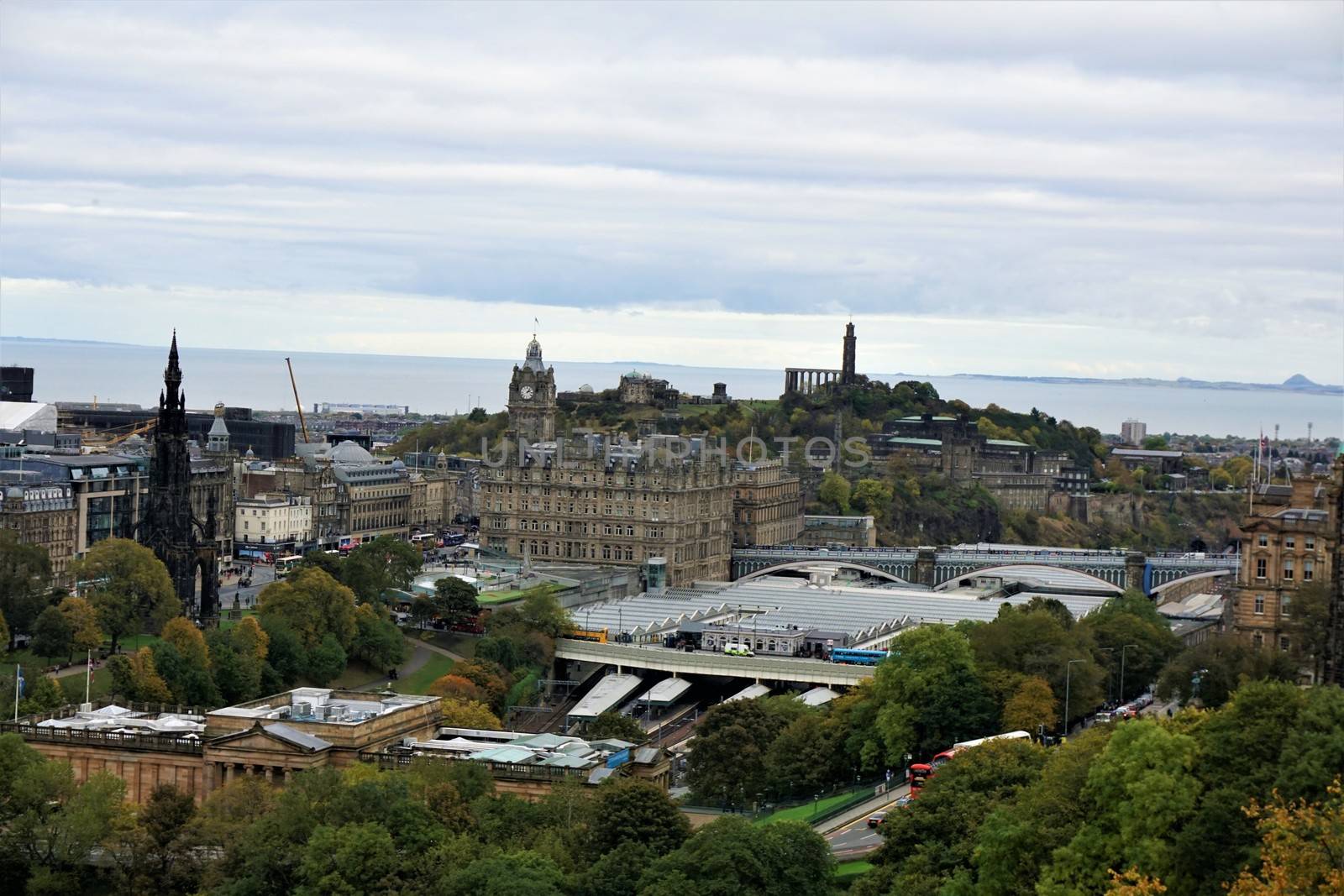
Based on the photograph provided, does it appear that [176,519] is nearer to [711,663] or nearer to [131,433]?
[711,663]

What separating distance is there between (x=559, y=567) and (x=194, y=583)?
34215 mm

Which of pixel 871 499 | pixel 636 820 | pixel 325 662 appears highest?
pixel 871 499

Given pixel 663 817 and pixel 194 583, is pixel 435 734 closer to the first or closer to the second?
pixel 663 817

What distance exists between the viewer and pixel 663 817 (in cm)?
5859

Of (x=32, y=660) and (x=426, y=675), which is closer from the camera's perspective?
(x=32, y=660)

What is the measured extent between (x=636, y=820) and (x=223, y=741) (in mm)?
15780

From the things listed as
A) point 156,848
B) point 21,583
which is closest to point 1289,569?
point 156,848

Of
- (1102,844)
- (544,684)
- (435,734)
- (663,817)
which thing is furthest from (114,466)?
(1102,844)

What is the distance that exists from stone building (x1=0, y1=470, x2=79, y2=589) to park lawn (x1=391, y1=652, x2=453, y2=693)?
19.9 meters

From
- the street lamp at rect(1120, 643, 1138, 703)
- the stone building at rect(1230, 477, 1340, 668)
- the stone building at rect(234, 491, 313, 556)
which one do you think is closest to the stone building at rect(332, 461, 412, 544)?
the stone building at rect(234, 491, 313, 556)

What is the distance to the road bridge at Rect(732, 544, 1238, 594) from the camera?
139 meters

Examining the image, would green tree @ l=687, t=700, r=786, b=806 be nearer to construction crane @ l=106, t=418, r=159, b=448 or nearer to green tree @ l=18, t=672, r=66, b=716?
green tree @ l=18, t=672, r=66, b=716

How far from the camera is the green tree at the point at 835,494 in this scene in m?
186

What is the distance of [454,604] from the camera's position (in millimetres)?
113688
